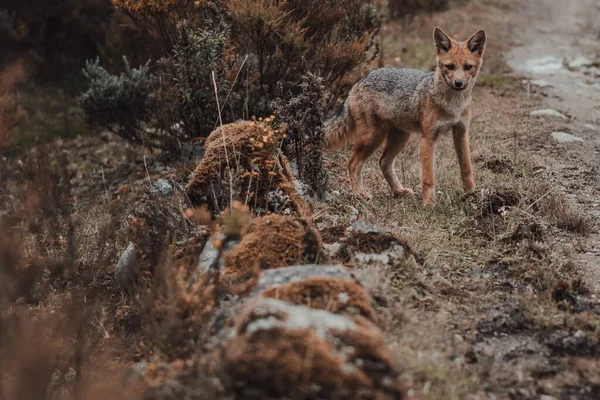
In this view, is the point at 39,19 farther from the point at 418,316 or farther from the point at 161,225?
the point at 418,316

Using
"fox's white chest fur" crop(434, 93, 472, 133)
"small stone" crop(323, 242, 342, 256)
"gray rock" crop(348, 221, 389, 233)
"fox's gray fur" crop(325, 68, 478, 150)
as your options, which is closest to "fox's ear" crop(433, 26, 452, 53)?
"fox's gray fur" crop(325, 68, 478, 150)

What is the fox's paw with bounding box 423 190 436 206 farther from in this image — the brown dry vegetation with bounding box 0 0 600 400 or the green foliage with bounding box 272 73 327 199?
the green foliage with bounding box 272 73 327 199

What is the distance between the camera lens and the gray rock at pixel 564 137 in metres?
8.41

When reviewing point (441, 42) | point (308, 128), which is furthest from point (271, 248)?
point (441, 42)

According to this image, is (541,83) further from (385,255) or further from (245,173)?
(385,255)

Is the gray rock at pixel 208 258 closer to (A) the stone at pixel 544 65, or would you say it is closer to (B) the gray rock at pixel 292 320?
(B) the gray rock at pixel 292 320

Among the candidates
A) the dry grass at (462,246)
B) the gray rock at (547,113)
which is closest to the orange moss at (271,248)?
the dry grass at (462,246)

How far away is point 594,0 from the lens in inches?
745

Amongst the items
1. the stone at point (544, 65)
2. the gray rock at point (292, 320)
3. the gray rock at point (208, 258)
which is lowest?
the stone at point (544, 65)

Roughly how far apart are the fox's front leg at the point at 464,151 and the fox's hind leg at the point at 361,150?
78 centimetres

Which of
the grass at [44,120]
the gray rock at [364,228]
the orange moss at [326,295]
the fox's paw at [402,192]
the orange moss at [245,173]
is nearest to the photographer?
the orange moss at [326,295]

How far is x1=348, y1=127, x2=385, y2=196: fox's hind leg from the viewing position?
22.1ft

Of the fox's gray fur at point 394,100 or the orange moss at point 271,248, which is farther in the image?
the fox's gray fur at point 394,100

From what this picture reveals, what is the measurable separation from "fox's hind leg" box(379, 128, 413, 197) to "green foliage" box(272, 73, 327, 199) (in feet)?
3.03
